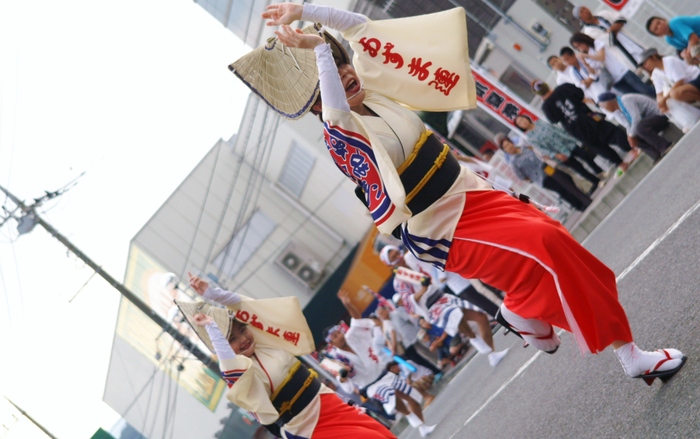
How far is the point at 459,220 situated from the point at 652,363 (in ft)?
2.81

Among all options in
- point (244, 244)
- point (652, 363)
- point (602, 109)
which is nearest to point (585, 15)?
point (602, 109)

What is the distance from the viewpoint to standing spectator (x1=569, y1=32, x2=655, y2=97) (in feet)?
22.4

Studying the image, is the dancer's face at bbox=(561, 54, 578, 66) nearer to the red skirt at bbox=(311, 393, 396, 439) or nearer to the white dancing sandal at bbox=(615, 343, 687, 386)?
the red skirt at bbox=(311, 393, 396, 439)

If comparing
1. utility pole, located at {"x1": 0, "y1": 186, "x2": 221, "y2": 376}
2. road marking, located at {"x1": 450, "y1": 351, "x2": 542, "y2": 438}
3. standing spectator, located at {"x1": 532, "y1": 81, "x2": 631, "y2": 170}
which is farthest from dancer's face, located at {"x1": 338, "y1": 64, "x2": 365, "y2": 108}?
utility pole, located at {"x1": 0, "y1": 186, "x2": 221, "y2": 376}

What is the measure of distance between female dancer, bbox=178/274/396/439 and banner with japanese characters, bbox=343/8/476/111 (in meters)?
1.54

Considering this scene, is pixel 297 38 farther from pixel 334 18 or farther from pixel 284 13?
pixel 334 18

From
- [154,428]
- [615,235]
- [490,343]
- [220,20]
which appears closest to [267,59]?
[615,235]

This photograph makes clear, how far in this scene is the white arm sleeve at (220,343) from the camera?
3.68m

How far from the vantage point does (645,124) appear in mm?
6246

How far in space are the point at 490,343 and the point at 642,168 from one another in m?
2.12

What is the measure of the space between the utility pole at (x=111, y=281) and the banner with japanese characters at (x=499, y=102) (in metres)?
5.65

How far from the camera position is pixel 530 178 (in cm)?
752

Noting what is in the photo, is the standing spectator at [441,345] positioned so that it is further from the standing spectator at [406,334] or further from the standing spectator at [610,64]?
the standing spectator at [610,64]

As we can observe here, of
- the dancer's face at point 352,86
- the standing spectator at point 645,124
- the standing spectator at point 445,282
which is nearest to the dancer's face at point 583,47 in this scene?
the standing spectator at point 645,124
